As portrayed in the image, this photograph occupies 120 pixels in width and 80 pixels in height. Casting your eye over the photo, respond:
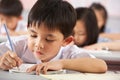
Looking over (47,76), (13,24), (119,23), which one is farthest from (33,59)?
(119,23)

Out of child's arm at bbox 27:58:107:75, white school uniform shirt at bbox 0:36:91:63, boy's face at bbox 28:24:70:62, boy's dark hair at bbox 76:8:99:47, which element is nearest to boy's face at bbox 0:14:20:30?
boy's dark hair at bbox 76:8:99:47

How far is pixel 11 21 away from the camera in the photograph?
272 cm

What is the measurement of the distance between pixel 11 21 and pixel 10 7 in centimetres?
12

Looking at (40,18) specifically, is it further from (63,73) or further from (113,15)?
(113,15)

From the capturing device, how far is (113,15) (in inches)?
156

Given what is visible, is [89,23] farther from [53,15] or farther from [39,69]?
[39,69]

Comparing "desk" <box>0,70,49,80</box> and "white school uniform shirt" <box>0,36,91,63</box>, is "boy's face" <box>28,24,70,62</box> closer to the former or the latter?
"white school uniform shirt" <box>0,36,91,63</box>

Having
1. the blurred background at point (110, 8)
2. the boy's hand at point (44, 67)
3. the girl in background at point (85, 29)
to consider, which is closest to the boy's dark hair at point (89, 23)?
the girl in background at point (85, 29)

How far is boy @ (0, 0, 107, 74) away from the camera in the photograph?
102cm

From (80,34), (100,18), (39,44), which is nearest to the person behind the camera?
(39,44)

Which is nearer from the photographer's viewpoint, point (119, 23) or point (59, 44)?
point (59, 44)

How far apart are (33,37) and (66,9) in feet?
0.60

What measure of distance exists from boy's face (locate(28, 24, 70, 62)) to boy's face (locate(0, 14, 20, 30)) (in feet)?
4.85

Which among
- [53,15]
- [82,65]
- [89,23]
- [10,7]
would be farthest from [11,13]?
[82,65]
